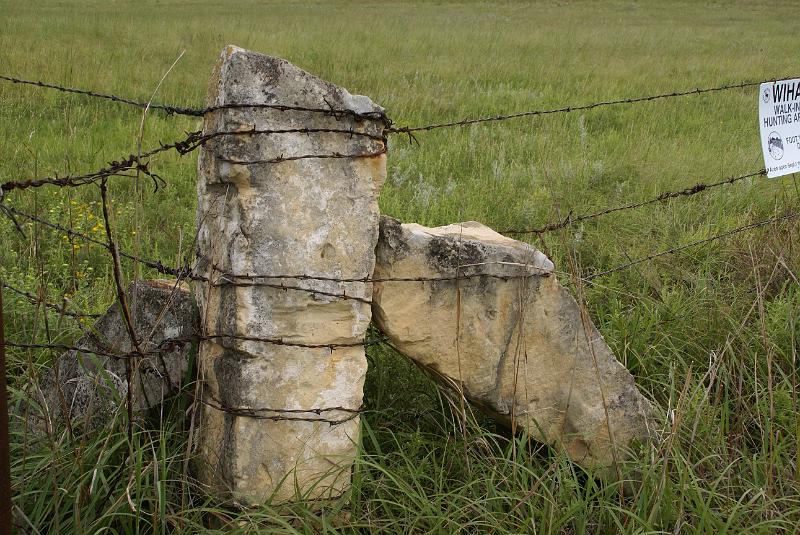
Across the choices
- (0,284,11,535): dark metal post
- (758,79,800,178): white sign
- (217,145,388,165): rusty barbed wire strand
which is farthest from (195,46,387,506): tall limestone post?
(758,79,800,178): white sign

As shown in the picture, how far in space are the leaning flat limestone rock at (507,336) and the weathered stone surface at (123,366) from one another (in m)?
0.65

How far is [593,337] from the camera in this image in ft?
9.37

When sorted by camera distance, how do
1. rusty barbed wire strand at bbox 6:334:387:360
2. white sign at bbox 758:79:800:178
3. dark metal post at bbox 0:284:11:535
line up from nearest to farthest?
dark metal post at bbox 0:284:11:535
rusty barbed wire strand at bbox 6:334:387:360
white sign at bbox 758:79:800:178

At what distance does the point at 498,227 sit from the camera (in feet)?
17.8

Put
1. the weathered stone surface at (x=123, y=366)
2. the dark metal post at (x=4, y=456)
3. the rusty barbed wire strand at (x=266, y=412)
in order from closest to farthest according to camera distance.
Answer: the dark metal post at (x=4, y=456) → the rusty barbed wire strand at (x=266, y=412) → the weathered stone surface at (x=123, y=366)

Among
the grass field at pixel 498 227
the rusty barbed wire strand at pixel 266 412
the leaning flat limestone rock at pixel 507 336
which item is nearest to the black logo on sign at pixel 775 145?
the grass field at pixel 498 227

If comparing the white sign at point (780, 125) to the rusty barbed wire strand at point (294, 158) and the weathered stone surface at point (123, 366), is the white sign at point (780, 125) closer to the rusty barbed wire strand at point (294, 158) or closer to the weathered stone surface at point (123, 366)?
the rusty barbed wire strand at point (294, 158)

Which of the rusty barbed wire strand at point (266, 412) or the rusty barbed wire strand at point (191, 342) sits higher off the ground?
the rusty barbed wire strand at point (191, 342)

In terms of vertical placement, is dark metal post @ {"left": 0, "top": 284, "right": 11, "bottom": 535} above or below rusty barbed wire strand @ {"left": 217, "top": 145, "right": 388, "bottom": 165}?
below

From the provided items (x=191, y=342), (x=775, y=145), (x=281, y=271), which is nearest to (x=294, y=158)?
(x=281, y=271)

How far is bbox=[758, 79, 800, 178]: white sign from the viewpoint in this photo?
3.68 metres

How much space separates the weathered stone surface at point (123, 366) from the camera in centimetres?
259

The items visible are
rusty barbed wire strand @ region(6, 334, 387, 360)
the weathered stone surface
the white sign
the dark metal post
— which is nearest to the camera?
the dark metal post

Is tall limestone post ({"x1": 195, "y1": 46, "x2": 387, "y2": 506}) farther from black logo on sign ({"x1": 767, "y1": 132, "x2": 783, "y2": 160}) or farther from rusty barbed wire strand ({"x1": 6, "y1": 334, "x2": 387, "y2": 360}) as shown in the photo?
black logo on sign ({"x1": 767, "y1": 132, "x2": 783, "y2": 160})
